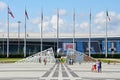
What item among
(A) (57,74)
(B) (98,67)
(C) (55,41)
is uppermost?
(C) (55,41)

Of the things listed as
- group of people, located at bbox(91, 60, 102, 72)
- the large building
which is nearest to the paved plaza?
group of people, located at bbox(91, 60, 102, 72)

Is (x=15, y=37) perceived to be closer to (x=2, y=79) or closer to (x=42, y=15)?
(x=42, y=15)

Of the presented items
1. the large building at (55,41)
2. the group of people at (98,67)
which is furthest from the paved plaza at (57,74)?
the large building at (55,41)

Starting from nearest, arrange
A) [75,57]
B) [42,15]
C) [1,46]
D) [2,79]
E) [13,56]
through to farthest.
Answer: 1. [2,79]
2. [75,57]
3. [42,15]
4. [13,56]
5. [1,46]

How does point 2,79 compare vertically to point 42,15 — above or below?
below

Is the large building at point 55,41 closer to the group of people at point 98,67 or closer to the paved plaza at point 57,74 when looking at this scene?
the paved plaza at point 57,74

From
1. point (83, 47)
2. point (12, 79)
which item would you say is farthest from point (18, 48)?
point (12, 79)

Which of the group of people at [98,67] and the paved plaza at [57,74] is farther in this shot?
the group of people at [98,67]

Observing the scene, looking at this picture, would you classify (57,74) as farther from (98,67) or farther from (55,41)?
(55,41)

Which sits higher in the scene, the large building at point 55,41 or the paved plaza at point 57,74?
the large building at point 55,41

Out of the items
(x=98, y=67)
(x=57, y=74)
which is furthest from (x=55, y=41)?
(x=57, y=74)

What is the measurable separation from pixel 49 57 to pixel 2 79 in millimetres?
57360

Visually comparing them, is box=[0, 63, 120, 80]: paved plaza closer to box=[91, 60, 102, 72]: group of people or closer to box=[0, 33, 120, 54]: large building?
box=[91, 60, 102, 72]: group of people

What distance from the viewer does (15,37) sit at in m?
159
